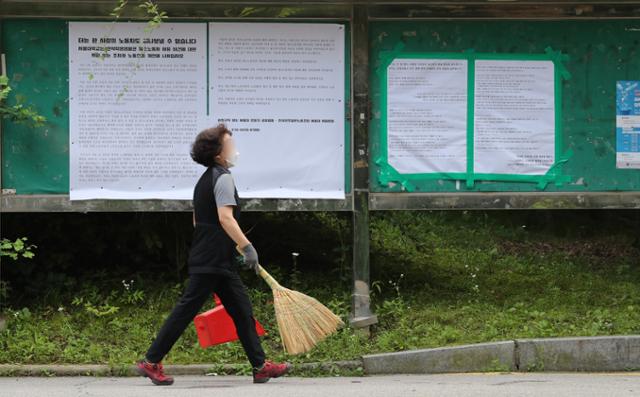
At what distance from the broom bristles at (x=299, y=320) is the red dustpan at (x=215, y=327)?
252 millimetres

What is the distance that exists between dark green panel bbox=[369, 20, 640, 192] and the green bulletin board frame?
0.04 metres

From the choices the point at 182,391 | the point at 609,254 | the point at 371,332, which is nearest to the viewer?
the point at 182,391

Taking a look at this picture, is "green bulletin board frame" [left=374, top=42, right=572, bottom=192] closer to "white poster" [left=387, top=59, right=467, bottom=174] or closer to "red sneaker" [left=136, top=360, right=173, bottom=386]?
"white poster" [left=387, top=59, right=467, bottom=174]

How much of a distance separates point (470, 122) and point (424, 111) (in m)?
0.41

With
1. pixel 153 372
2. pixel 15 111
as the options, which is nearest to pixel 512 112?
pixel 153 372

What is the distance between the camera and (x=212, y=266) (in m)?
6.27

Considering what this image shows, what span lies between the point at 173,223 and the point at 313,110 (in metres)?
2.19

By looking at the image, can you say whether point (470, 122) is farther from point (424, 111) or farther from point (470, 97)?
point (424, 111)

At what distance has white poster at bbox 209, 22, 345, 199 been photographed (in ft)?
25.9

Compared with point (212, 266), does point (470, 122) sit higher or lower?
higher

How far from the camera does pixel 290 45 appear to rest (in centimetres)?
795

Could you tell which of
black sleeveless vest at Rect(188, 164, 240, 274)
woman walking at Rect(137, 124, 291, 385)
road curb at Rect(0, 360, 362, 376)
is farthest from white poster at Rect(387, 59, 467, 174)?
black sleeveless vest at Rect(188, 164, 240, 274)

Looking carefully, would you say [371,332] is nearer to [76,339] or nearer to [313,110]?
[313,110]

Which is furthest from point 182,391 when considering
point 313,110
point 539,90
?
point 539,90
